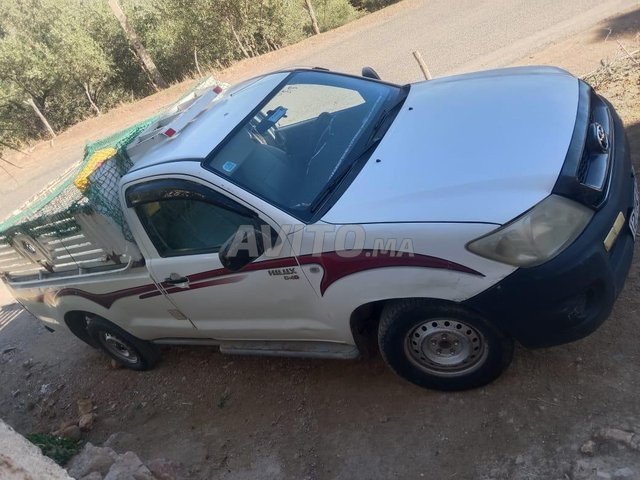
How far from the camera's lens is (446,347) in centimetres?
306

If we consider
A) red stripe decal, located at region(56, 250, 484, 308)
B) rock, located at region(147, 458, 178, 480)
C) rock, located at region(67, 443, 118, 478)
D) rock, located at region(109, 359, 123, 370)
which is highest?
red stripe decal, located at region(56, 250, 484, 308)

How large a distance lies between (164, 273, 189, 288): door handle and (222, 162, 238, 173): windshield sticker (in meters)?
0.80

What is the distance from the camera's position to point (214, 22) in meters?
19.1

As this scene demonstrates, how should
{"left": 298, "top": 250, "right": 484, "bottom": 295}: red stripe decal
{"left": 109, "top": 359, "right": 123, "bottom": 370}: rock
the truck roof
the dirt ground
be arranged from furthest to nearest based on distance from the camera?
{"left": 109, "top": 359, "right": 123, "bottom": 370}: rock < the truck roof < the dirt ground < {"left": 298, "top": 250, "right": 484, "bottom": 295}: red stripe decal

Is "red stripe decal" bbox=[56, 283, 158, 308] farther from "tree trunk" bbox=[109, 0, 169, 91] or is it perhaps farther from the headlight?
"tree trunk" bbox=[109, 0, 169, 91]

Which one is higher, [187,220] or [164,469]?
[187,220]

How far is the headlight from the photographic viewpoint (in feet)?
8.37

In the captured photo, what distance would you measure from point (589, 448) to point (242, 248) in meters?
2.09

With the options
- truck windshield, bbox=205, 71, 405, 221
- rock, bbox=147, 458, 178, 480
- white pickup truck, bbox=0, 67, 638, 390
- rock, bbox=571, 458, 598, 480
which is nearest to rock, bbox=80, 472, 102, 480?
rock, bbox=147, 458, 178, 480

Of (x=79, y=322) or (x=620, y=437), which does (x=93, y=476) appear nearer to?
(x=79, y=322)

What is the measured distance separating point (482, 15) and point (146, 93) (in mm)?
16088

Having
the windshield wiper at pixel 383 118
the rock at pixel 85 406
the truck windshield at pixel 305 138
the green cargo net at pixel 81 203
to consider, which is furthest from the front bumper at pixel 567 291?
the rock at pixel 85 406

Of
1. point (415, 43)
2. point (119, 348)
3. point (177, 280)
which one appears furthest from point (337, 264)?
point (415, 43)

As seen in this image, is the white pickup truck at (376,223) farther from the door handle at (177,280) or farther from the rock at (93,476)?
the rock at (93,476)
